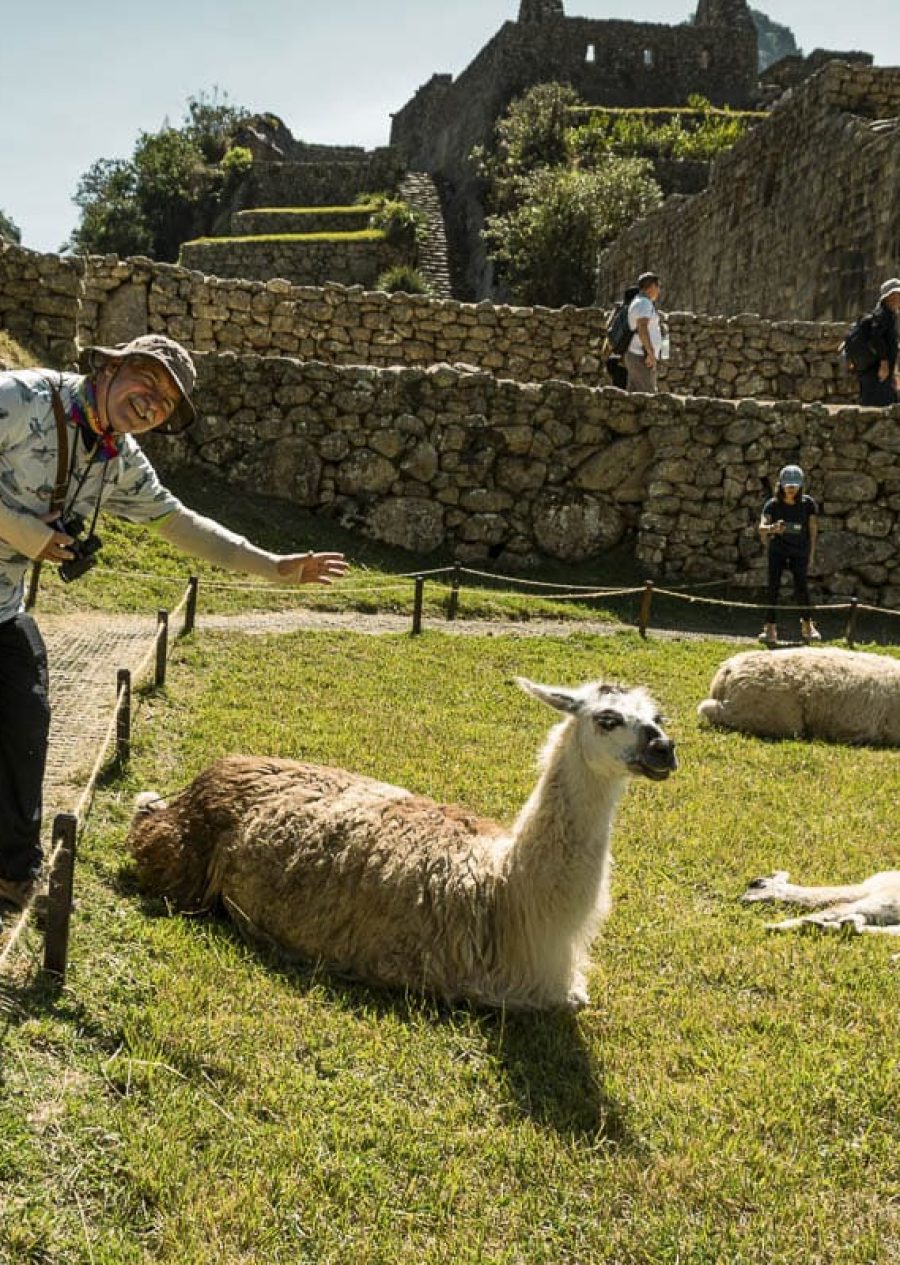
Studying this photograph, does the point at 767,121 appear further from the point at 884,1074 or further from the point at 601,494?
the point at 884,1074

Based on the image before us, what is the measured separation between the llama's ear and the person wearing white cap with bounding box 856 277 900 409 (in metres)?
10.3

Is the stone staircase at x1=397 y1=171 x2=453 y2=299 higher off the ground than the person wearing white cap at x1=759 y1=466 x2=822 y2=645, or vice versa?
the stone staircase at x1=397 y1=171 x2=453 y2=299

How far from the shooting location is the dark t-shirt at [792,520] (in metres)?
11.1

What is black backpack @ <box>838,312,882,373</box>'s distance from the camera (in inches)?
520

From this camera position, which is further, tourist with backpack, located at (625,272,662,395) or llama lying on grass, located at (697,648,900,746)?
tourist with backpack, located at (625,272,662,395)

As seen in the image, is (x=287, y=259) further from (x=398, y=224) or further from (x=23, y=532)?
(x=23, y=532)

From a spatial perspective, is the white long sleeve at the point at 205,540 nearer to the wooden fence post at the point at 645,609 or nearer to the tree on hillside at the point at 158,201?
the wooden fence post at the point at 645,609

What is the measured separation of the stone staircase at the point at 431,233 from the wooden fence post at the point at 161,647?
74.1ft

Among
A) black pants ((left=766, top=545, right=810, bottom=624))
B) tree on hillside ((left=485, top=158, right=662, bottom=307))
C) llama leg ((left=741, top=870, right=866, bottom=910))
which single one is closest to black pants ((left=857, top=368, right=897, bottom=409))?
black pants ((left=766, top=545, right=810, bottom=624))

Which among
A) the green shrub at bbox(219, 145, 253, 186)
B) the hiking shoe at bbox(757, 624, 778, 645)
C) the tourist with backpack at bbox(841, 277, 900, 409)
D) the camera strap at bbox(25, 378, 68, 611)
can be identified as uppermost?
the green shrub at bbox(219, 145, 253, 186)

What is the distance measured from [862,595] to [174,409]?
10.9 metres

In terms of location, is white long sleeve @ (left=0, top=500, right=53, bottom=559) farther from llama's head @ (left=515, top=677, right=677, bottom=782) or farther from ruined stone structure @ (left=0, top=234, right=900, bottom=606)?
ruined stone structure @ (left=0, top=234, right=900, bottom=606)

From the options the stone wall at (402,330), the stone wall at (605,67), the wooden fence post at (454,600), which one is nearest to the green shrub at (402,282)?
the stone wall at (605,67)

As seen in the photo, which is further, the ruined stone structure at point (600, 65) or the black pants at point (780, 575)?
the ruined stone structure at point (600, 65)
